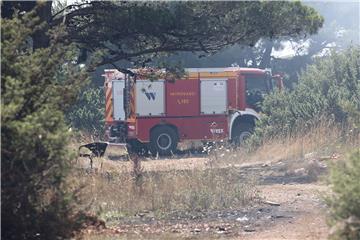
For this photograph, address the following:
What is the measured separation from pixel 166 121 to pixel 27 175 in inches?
940

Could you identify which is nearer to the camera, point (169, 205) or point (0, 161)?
point (0, 161)

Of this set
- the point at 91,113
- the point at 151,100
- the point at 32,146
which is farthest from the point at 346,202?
the point at 91,113

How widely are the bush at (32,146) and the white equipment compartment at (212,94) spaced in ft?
75.9

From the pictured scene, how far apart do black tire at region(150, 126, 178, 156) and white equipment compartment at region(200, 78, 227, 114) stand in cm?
131

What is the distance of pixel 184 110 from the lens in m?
31.2

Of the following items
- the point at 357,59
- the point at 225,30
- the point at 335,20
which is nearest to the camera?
the point at 225,30

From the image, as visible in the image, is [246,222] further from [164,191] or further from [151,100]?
[151,100]

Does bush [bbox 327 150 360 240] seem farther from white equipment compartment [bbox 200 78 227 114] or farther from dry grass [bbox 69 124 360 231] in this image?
white equipment compartment [bbox 200 78 227 114]

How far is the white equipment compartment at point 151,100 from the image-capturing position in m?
31.1

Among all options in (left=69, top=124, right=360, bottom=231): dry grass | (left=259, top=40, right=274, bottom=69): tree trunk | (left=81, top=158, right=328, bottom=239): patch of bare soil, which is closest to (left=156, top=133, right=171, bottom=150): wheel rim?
(left=69, top=124, right=360, bottom=231): dry grass

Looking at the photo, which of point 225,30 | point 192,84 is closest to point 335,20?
point 192,84

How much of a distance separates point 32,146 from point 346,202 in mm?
2584

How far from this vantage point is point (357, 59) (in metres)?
26.7

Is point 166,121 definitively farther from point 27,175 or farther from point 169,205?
point 27,175
